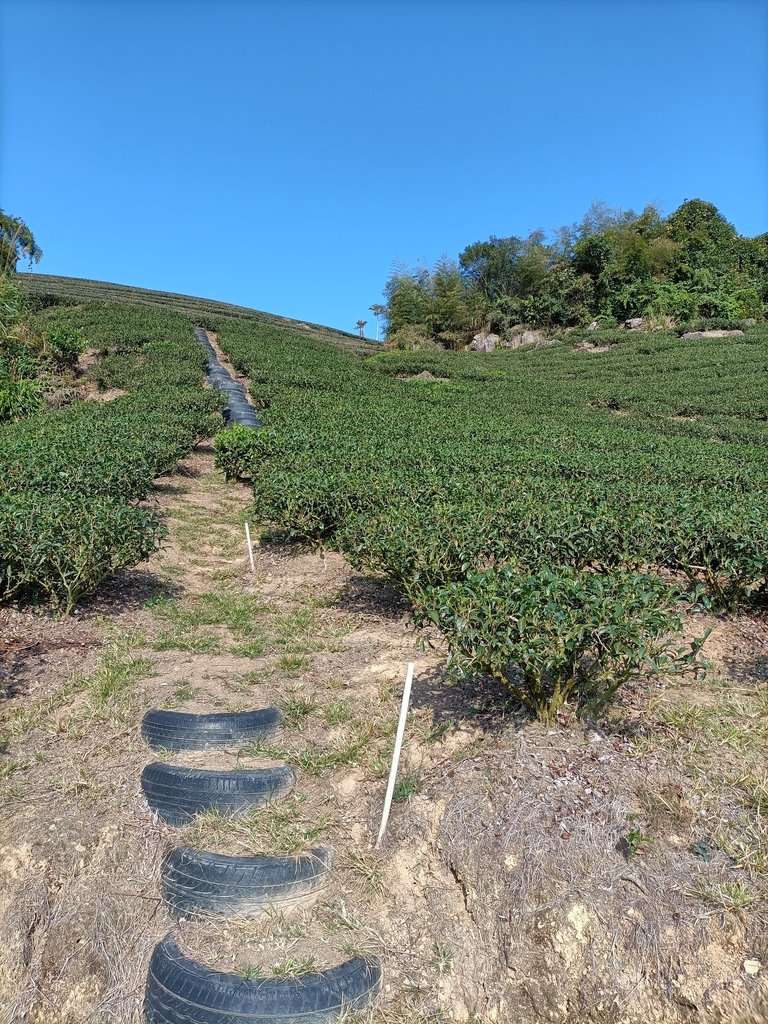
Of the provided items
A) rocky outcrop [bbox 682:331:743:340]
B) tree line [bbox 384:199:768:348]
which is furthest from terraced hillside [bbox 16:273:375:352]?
rocky outcrop [bbox 682:331:743:340]

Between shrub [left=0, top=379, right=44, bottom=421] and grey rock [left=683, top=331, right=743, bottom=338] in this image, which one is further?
grey rock [left=683, top=331, right=743, bottom=338]

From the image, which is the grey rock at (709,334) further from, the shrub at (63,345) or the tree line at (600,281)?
the shrub at (63,345)

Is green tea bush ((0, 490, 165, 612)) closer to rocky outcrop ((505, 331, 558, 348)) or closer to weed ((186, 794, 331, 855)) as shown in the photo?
weed ((186, 794, 331, 855))

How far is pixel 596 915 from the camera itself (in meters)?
2.76

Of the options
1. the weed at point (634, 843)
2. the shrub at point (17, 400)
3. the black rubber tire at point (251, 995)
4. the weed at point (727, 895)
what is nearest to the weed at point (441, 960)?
the black rubber tire at point (251, 995)

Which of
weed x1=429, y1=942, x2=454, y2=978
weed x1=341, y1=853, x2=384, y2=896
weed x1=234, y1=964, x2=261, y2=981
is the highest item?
weed x1=341, y1=853, x2=384, y2=896

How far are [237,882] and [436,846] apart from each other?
0.99 metres

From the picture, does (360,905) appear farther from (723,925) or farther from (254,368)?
(254,368)

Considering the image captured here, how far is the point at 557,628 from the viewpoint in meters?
3.37

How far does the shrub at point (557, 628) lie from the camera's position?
3.34 metres

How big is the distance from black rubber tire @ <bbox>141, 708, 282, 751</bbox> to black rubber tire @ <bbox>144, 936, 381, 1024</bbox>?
4.08ft

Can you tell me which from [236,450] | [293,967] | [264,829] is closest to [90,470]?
[236,450]

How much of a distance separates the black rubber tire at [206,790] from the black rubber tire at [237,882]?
0.28 metres

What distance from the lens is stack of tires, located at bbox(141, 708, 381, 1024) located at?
8.39 feet
